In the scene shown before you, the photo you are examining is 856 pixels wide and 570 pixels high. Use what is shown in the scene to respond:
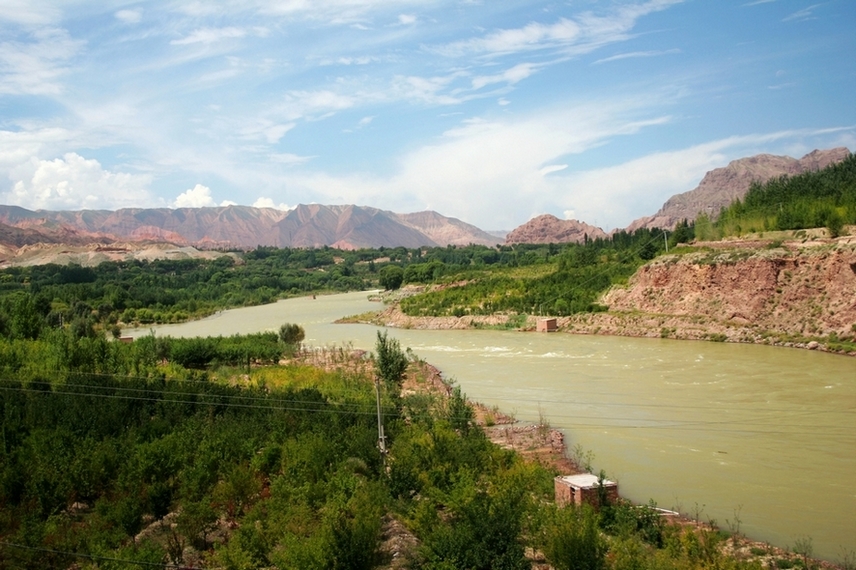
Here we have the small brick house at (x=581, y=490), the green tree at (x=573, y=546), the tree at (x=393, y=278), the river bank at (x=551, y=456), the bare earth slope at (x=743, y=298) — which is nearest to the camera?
the green tree at (x=573, y=546)

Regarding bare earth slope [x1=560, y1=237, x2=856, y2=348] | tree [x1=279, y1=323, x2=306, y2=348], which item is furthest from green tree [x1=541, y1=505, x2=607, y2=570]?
tree [x1=279, y1=323, x2=306, y2=348]

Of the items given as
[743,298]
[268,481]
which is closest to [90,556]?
[268,481]

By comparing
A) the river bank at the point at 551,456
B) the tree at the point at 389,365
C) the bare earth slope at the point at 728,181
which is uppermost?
the bare earth slope at the point at 728,181

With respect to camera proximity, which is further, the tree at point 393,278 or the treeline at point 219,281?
the tree at point 393,278

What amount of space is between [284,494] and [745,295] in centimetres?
2967

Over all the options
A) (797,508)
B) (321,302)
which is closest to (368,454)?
(797,508)

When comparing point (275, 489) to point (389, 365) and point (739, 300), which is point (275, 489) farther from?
point (739, 300)

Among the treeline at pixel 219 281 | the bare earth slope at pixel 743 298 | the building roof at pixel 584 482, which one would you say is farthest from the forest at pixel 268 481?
the treeline at pixel 219 281

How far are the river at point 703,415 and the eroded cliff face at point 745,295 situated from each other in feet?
6.75

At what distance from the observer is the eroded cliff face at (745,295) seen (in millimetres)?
29781

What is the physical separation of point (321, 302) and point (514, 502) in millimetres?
67543

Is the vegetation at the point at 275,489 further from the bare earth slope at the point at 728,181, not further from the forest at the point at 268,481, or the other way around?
the bare earth slope at the point at 728,181

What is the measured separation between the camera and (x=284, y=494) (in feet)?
33.5

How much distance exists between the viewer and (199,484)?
10625 millimetres
